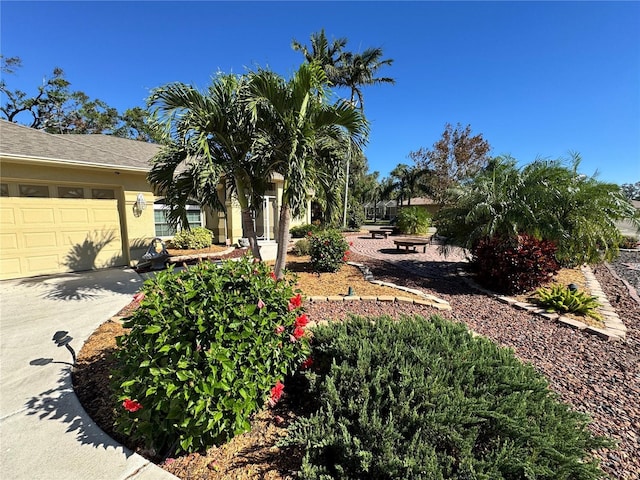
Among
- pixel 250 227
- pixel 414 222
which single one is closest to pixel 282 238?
pixel 250 227

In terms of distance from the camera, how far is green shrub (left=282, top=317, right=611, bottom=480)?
1583 mm

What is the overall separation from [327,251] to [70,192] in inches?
283

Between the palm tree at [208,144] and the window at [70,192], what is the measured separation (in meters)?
3.46

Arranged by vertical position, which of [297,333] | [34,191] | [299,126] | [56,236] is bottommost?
[297,333]

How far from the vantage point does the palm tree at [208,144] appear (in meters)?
4.75

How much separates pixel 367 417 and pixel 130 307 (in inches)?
191

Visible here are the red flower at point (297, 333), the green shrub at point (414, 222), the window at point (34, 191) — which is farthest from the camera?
the green shrub at point (414, 222)

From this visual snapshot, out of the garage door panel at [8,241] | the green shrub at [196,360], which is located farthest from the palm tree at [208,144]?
the garage door panel at [8,241]

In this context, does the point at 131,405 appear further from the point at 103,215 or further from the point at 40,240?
the point at 103,215

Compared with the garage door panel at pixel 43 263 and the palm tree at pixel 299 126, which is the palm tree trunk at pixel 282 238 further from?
the garage door panel at pixel 43 263

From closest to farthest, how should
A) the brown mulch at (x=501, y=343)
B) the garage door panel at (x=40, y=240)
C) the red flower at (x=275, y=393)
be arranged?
the brown mulch at (x=501, y=343)
the red flower at (x=275, y=393)
the garage door panel at (x=40, y=240)

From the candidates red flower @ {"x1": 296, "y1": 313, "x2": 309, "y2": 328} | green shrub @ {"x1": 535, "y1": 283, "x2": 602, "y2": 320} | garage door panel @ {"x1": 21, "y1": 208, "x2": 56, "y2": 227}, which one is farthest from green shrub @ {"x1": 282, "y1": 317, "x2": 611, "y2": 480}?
garage door panel @ {"x1": 21, "y1": 208, "x2": 56, "y2": 227}

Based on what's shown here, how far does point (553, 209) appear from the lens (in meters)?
6.45

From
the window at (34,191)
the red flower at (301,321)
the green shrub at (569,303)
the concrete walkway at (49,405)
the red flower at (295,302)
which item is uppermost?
the window at (34,191)
